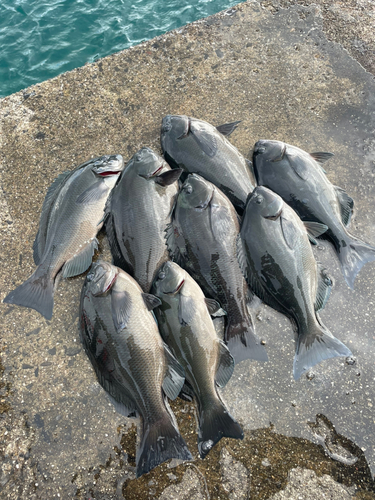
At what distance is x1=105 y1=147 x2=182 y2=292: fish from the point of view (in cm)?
278

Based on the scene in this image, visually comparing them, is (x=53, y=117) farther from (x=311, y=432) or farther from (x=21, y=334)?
(x=311, y=432)

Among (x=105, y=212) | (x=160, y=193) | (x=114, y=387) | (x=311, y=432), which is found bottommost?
(x=311, y=432)

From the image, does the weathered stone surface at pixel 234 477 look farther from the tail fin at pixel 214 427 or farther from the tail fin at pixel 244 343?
the tail fin at pixel 244 343

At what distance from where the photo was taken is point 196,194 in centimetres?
281

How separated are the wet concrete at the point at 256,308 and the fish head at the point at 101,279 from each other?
456mm

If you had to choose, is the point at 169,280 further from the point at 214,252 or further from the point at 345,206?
the point at 345,206

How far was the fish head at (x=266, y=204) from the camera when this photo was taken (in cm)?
272

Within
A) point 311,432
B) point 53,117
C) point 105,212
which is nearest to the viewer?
point 311,432

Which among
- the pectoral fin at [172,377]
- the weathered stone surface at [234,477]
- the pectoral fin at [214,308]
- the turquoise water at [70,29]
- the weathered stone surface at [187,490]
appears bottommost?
the weathered stone surface at [187,490]

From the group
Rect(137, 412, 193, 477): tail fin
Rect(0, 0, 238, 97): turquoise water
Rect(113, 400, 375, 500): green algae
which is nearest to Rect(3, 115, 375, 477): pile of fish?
Rect(137, 412, 193, 477): tail fin

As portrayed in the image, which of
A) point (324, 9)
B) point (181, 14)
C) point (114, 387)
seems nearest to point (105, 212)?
point (114, 387)

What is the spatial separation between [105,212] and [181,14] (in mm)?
5990

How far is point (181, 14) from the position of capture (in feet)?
22.3

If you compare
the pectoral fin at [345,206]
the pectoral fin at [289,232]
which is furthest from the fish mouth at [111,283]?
the pectoral fin at [345,206]
